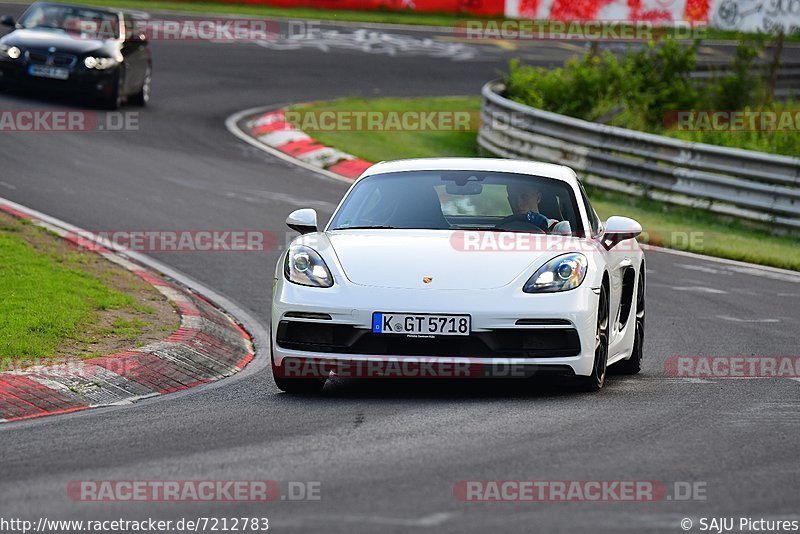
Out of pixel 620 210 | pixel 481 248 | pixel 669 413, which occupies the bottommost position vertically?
pixel 620 210

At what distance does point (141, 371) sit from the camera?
28.3 feet

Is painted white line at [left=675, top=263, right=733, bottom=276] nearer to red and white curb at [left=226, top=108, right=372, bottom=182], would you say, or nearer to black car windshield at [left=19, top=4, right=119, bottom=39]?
red and white curb at [left=226, top=108, right=372, bottom=182]

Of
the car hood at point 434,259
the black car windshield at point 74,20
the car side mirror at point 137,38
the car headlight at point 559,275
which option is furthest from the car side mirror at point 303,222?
the car side mirror at point 137,38

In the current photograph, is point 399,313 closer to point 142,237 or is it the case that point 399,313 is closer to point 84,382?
point 84,382

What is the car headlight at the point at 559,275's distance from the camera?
7879 mm

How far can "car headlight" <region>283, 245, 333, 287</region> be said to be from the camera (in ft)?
26.3

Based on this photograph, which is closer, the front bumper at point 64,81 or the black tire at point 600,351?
the black tire at point 600,351

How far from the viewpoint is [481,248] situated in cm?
819

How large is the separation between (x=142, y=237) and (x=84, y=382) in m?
6.39

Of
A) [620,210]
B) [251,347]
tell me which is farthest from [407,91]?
[251,347]

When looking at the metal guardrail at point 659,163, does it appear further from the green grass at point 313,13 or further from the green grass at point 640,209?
the green grass at point 313,13

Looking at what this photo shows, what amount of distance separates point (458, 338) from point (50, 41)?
616 inches

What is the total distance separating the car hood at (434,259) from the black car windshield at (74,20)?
1527 cm

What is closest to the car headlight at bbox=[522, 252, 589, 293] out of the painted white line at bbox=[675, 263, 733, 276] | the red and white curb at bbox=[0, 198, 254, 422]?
the red and white curb at bbox=[0, 198, 254, 422]
